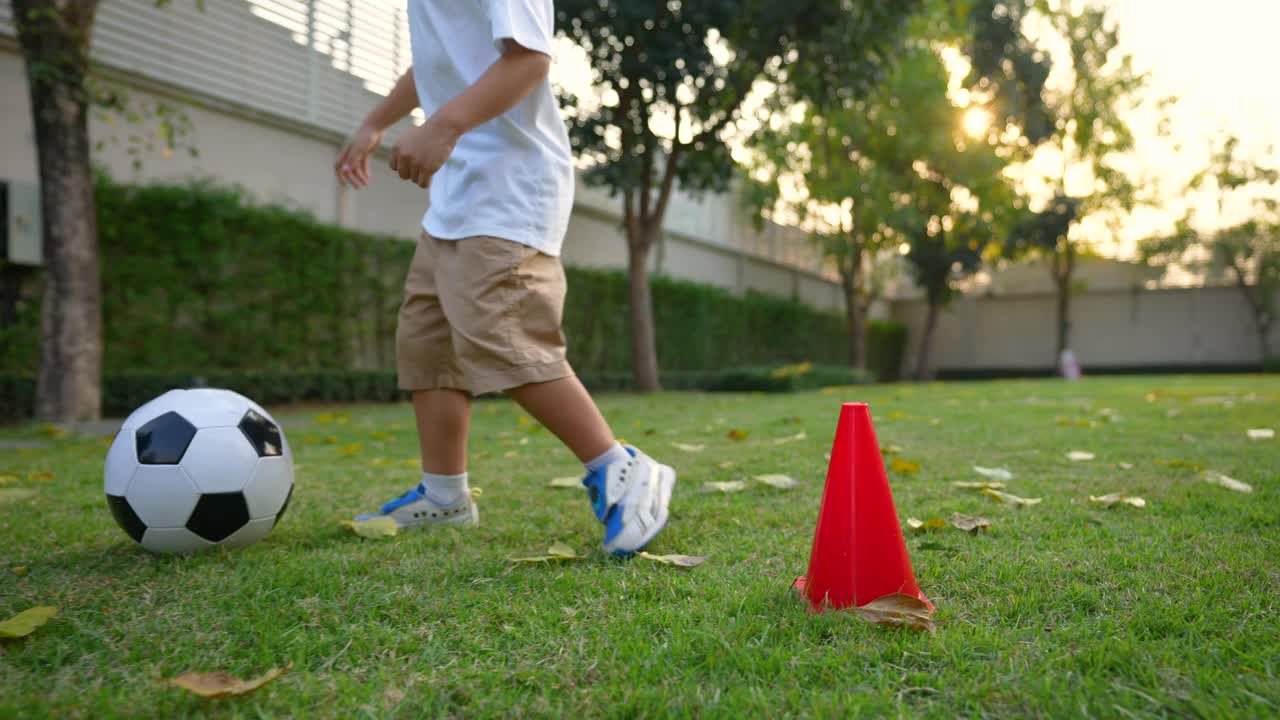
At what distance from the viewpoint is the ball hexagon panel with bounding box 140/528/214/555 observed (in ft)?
6.57

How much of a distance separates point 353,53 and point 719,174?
16.6 ft

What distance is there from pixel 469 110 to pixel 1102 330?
30.3 m

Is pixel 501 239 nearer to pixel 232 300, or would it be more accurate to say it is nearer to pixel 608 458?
pixel 608 458

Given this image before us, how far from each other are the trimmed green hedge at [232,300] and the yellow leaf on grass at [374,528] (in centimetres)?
565

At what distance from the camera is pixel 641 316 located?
11242 mm

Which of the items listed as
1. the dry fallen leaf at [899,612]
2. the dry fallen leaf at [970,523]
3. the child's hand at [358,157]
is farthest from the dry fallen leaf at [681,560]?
the child's hand at [358,157]

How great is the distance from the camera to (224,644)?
1414 mm

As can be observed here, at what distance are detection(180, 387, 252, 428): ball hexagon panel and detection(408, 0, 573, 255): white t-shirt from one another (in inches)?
28.0

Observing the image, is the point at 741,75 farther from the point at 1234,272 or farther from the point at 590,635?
the point at 1234,272

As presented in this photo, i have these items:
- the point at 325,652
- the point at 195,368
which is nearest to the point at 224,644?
the point at 325,652

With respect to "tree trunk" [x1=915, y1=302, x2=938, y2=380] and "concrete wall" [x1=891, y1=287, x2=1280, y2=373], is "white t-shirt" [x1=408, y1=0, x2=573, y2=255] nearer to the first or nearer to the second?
"tree trunk" [x1=915, y1=302, x2=938, y2=380]

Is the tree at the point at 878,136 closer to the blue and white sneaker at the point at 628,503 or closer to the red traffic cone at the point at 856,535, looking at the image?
the blue and white sneaker at the point at 628,503

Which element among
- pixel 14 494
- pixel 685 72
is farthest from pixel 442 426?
pixel 685 72

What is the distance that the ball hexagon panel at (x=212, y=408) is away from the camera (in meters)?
2.10
